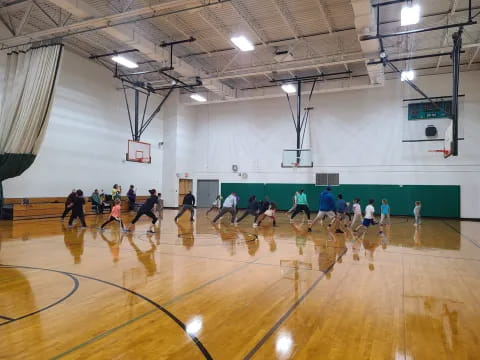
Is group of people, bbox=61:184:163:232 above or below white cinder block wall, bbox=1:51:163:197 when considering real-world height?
below

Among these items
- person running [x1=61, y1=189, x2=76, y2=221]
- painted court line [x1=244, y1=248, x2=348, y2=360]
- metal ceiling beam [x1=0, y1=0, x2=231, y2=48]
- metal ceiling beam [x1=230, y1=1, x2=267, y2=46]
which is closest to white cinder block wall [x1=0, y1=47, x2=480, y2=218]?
person running [x1=61, y1=189, x2=76, y2=221]

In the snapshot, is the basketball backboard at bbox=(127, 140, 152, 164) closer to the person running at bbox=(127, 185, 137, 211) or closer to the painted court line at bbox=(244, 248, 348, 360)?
the person running at bbox=(127, 185, 137, 211)

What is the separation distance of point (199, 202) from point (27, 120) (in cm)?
1372

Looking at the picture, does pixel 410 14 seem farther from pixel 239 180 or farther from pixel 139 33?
pixel 239 180

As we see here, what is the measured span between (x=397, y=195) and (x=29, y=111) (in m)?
17.9

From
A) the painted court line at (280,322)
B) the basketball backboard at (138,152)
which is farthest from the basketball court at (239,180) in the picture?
the basketball backboard at (138,152)

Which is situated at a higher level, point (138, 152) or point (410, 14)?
point (410, 14)

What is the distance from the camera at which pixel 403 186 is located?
63.5ft

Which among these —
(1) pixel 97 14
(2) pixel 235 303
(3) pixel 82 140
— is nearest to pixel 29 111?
(1) pixel 97 14

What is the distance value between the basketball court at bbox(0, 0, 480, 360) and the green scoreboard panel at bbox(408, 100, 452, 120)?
0.27 ft

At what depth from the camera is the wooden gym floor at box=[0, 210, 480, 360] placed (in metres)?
2.97

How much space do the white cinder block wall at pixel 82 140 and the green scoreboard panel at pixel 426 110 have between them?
15849 millimetres

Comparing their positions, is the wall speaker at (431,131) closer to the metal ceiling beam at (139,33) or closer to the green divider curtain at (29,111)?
the metal ceiling beam at (139,33)

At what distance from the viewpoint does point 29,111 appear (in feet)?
38.7
